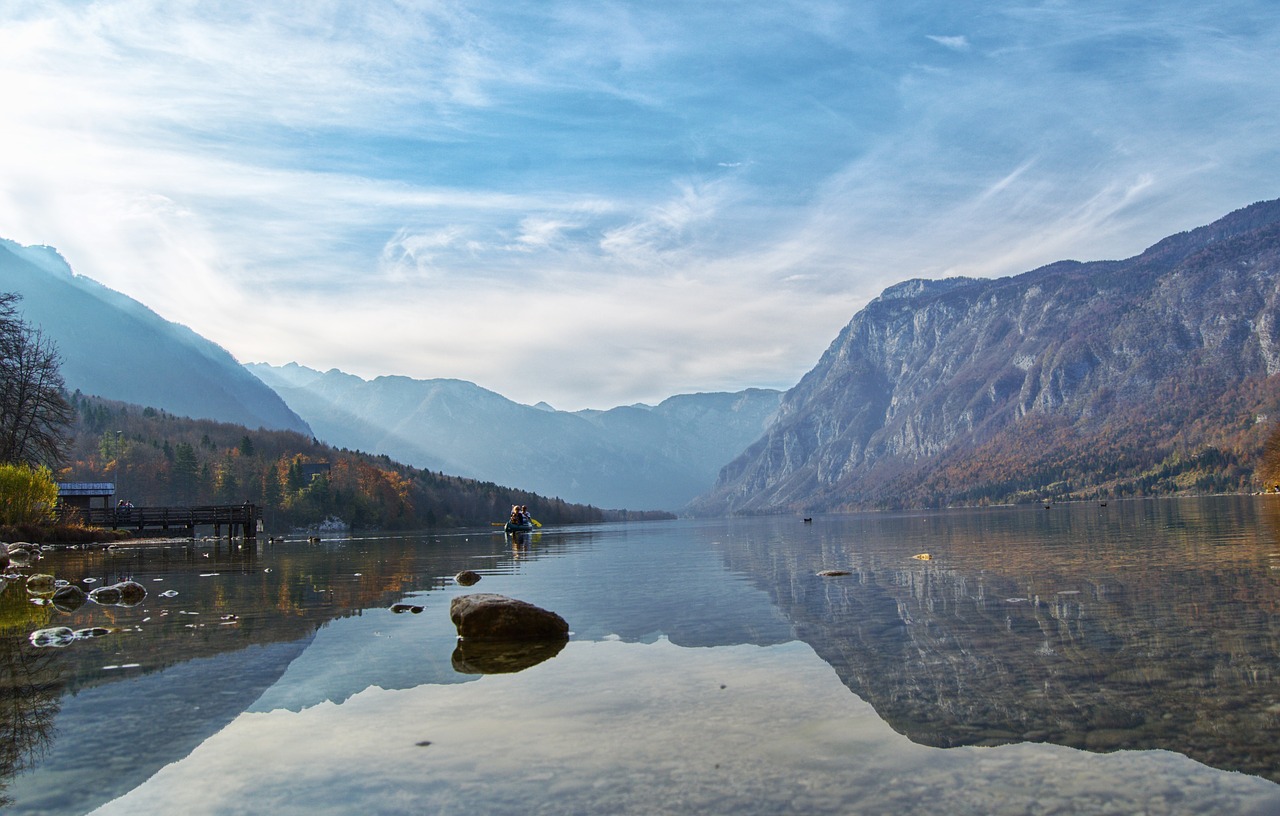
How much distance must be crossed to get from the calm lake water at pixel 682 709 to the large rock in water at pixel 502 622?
0.62 metres

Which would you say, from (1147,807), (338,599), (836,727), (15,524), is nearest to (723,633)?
(836,727)

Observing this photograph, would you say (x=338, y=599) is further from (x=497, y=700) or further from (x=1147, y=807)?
(x=1147, y=807)

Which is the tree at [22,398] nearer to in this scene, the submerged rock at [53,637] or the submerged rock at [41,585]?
the submerged rock at [41,585]

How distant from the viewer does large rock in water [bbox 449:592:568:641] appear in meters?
22.1

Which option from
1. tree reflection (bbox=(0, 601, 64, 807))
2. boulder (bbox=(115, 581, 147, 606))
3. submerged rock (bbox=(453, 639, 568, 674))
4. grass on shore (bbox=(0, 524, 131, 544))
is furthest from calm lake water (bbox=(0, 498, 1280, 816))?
grass on shore (bbox=(0, 524, 131, 544))

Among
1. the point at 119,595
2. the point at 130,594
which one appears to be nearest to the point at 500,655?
the point at 130,594

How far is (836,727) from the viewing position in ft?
42.8

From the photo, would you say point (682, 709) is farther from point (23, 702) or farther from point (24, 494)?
point (24, 494)

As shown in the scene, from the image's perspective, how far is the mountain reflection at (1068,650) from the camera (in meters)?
12.3

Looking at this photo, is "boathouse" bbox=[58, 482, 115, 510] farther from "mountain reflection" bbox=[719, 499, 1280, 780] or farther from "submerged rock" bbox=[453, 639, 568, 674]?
"submerged rock" bbox=[453, 639, 568, 674]

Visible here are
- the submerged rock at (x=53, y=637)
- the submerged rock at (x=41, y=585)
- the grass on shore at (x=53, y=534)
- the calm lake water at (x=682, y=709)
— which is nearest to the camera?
the calm lake water at (x=682, y=709)

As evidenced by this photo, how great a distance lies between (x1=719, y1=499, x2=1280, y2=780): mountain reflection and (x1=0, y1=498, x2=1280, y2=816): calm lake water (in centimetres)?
8

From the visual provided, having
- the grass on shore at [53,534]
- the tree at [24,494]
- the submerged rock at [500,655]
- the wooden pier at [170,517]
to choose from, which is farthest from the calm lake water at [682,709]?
the wooden pier at [170,517]

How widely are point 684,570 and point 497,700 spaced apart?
32.4 m
